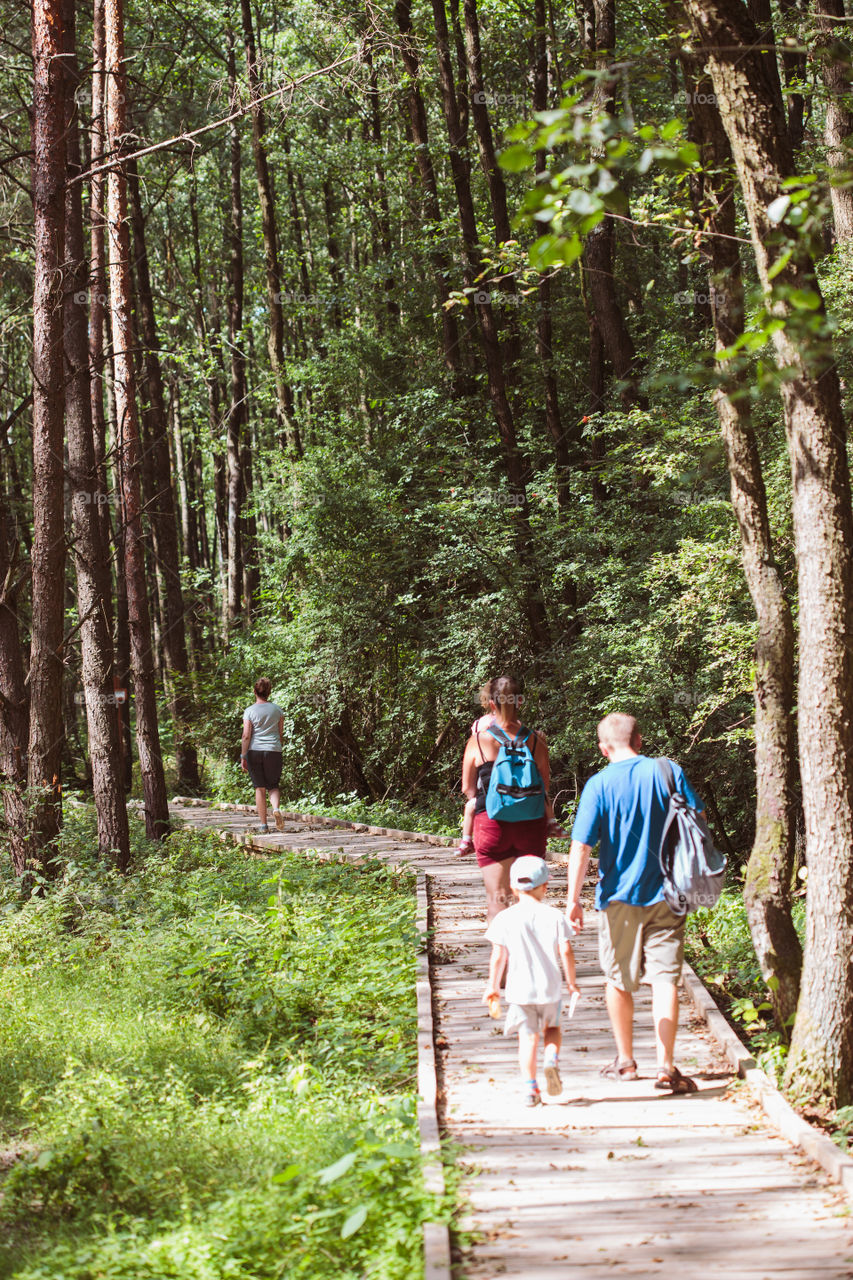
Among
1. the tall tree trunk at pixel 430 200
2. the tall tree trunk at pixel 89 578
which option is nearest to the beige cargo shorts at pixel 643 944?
the tall tree trunk at pixel 89 578

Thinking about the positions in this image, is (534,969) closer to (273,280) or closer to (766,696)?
(766,696)

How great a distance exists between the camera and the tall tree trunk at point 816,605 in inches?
215

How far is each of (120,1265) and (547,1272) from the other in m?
1.73

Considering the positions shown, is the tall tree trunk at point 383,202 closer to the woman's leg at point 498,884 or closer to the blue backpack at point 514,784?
the blue backpack at point 514,784

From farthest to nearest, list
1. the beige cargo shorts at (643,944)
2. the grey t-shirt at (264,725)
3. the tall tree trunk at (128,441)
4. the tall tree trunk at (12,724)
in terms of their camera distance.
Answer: the grey t-shirt at (264,725) → the tall tree trunk at (128,441) → the tall tree trunk at (12,724) → the beige cargo shorts at (643,944)

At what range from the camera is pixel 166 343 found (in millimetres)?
28312

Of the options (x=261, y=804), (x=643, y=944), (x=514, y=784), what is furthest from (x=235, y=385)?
(x=643, y=944)

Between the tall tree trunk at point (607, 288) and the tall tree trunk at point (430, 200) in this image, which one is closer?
the tall tree trunk at point (607, 288)

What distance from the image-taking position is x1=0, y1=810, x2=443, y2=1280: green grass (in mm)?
4375

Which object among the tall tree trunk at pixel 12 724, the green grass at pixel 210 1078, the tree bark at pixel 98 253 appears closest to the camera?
the green grass at pixel 210 1078

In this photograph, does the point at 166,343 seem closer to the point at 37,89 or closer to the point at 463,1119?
the point at 37,89

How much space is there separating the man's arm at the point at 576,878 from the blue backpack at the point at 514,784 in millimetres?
1072

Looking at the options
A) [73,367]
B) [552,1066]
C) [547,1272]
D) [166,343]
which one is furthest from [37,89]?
[166,343]

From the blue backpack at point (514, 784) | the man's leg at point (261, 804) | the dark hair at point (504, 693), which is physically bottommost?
the man's leg at point (261, 804)
